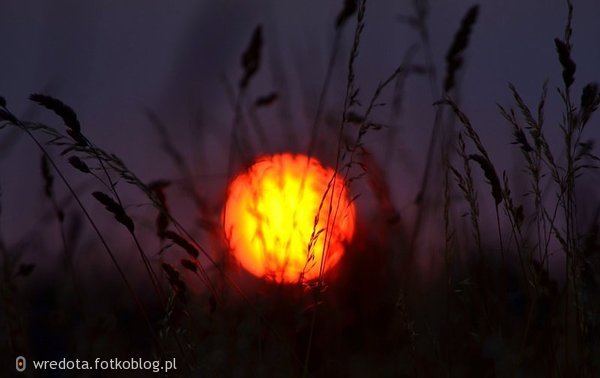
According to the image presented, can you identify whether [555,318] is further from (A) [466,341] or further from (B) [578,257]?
(B) [578,257]

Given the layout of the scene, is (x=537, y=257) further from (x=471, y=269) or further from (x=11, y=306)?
(x=11, y=306)

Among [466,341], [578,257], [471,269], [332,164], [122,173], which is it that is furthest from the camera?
[332,164]

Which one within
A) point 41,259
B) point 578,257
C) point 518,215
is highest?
point 41,259

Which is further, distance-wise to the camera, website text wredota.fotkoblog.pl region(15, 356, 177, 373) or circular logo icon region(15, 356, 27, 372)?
circular logo icon region(15, 356, 27, 372)

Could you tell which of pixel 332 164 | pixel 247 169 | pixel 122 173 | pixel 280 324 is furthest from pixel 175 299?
pixel 332 164

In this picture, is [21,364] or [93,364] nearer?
[93,364]

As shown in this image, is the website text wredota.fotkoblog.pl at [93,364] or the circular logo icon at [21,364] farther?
the circular logo icon at [21,364]

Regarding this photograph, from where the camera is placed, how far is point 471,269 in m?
2.54

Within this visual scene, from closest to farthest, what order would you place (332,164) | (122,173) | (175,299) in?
(122,173) < (175,299) < (332,164)

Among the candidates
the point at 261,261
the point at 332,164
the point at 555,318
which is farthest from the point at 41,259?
the point at 555,318

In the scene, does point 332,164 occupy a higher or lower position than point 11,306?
A: higher

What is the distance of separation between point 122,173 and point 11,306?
27.4 inches

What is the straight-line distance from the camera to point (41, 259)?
3131 mm

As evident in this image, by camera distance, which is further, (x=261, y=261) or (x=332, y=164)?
(x=332, y=164)
